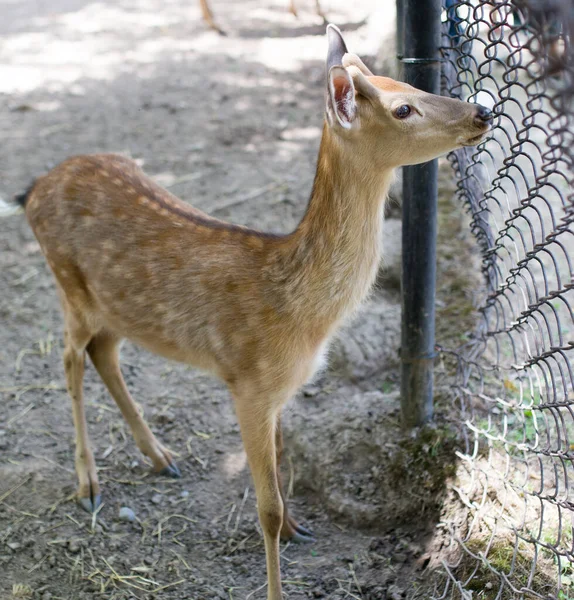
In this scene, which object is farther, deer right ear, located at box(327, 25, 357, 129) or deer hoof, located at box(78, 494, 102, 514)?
deer hoof, located at box(78, 494, 102, 514)

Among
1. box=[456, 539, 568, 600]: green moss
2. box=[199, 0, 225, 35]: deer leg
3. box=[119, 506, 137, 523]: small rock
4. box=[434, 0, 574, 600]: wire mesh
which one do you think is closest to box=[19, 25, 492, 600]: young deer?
box=[119, 506, 137, 523]: small rock

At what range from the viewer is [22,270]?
17.9 ft

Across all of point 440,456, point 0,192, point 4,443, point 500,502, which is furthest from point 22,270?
point 500,502

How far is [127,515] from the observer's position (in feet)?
11.8

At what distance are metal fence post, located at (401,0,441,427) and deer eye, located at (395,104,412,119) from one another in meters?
0.35

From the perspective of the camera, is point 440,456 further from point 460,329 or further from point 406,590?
point 460,329

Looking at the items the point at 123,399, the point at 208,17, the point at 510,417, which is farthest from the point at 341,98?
the point at 208,17

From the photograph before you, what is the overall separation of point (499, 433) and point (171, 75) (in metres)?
6.88

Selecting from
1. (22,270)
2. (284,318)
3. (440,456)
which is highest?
(284,318)

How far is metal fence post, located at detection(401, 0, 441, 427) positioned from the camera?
9.17ft

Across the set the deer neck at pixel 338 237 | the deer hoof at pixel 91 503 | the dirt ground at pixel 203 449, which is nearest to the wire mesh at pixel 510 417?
the dirt ground at pixel 203 449

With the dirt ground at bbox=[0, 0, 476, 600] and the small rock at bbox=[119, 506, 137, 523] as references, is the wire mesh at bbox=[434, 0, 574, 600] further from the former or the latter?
the small rock at bbox=[119, 506, 137, 523]

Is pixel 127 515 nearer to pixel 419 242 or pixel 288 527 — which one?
pixel 288 527

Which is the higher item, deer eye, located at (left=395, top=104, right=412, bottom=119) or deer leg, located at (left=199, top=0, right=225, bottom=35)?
deer eye, located at (left=395, top=104, right=412, bottom=119)
